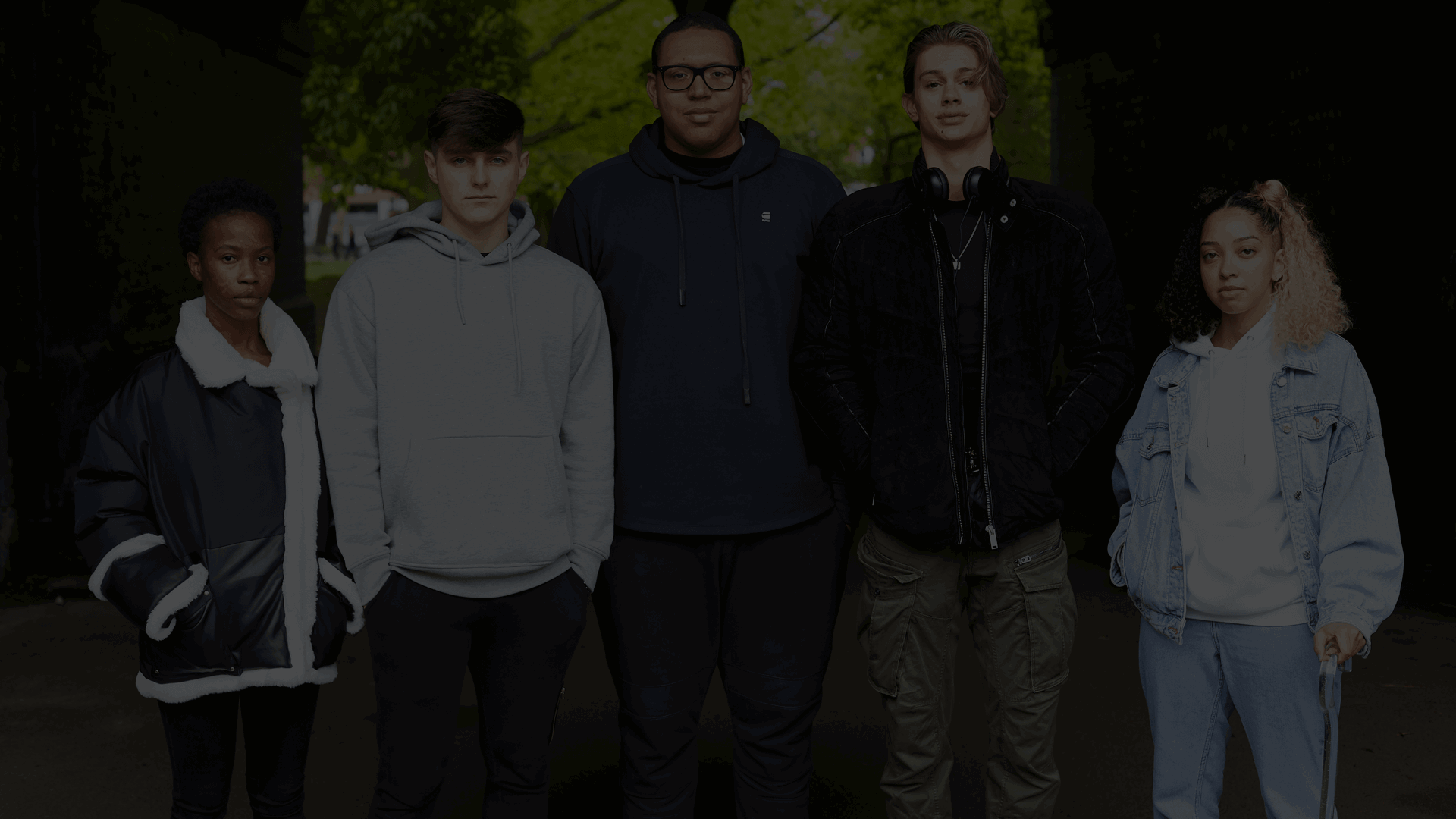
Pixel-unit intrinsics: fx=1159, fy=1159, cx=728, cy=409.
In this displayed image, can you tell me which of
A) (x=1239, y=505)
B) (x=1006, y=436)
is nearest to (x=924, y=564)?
(x=1006, y=436)

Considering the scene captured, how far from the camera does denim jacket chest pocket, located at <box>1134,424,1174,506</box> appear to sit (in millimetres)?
2818

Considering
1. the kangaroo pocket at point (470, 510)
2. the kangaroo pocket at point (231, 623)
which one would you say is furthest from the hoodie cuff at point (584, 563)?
the kangaroo pocket at point (231, 623)

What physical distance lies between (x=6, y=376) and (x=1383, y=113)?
24.7 ft

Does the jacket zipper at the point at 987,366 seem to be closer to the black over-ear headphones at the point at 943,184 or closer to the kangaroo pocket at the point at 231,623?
the black over-ear headphones at the point at 943,184

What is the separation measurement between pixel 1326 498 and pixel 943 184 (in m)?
1.16

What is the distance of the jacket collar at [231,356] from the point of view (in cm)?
263

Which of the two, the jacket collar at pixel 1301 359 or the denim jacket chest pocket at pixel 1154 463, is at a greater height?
the jacket collar at pixel 1301 359

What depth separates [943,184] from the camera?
9.57 ft

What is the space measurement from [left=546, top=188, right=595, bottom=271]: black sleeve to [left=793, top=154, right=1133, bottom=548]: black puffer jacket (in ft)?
2.07

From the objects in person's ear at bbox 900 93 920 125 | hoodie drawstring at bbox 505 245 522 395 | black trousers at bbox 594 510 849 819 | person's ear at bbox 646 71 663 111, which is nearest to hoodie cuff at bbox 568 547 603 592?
black trousers at bbox 594 510 849 819

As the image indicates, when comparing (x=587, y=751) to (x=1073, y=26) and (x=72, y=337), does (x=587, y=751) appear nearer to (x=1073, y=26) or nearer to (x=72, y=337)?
(x=72, y=337)

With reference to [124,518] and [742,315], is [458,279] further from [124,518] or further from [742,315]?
[124,518]

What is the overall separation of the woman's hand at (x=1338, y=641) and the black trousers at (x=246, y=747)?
232cm

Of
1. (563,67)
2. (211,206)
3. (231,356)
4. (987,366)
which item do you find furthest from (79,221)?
(563,67)
